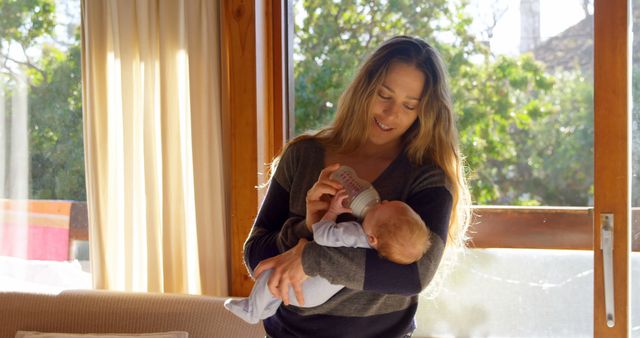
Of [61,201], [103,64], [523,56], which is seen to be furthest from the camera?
[61,201]

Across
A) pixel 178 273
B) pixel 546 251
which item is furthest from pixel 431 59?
pixel 178 273

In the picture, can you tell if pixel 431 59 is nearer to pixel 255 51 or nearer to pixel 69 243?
pixel 255 51

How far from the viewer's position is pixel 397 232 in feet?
4.64

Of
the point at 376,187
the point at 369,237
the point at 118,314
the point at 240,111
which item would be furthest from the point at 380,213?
the point at 118,314

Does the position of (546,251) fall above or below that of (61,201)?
below

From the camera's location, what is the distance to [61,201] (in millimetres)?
3059

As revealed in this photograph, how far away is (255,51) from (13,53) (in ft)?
3.61

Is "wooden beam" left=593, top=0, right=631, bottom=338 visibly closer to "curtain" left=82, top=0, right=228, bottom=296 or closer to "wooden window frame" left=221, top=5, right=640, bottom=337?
"wooden window frame" left=221, top=5, right=640, bottom=337

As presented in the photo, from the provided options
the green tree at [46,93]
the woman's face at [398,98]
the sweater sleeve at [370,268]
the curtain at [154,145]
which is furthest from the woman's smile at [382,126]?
the green tree at [46,93]

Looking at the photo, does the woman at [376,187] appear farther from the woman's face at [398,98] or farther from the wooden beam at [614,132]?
the wooden beam at [614,132]

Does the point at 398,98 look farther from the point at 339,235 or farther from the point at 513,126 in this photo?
the point at 513,126

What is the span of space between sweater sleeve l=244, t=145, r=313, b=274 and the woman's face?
0.23m

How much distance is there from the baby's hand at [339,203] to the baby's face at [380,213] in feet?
0.22

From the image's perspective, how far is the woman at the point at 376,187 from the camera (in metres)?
1.48
